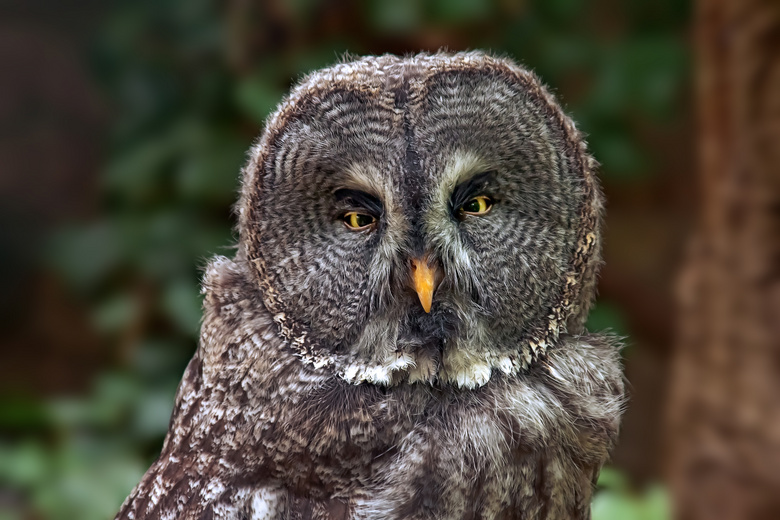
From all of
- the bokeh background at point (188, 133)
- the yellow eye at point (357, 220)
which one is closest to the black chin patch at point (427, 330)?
the yellow eye at point (357, 220)

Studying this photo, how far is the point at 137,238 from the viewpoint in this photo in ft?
6.69

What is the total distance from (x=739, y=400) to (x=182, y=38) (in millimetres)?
1622

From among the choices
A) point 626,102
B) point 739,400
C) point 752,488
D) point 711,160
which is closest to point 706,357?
point 739,400

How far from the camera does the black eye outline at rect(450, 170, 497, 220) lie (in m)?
1.00

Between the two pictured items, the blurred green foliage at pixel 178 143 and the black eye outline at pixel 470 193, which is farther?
the blurred green foliage at pixel 178 143

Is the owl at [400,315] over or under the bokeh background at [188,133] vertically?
under

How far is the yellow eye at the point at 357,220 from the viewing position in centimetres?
101

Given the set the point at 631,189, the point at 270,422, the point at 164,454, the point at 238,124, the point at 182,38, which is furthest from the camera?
the point at 631,189

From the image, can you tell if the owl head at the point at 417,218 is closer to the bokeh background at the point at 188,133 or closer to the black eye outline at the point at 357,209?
the black eye outline at the point at 357,209

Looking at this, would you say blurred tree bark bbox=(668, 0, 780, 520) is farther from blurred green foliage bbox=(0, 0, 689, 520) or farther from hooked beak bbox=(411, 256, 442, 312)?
hooked beak bbox=(411, 256, 442, 312)

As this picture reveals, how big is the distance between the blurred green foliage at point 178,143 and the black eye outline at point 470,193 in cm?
94

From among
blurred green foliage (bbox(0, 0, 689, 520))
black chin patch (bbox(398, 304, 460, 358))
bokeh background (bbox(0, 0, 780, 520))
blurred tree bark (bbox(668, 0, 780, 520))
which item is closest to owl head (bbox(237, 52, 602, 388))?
black chin patch (bbox(398, 304, 460, 358))

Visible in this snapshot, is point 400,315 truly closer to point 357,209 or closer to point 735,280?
point 357,209

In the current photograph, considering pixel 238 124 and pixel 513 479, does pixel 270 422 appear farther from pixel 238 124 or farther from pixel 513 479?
pixel 238 124
